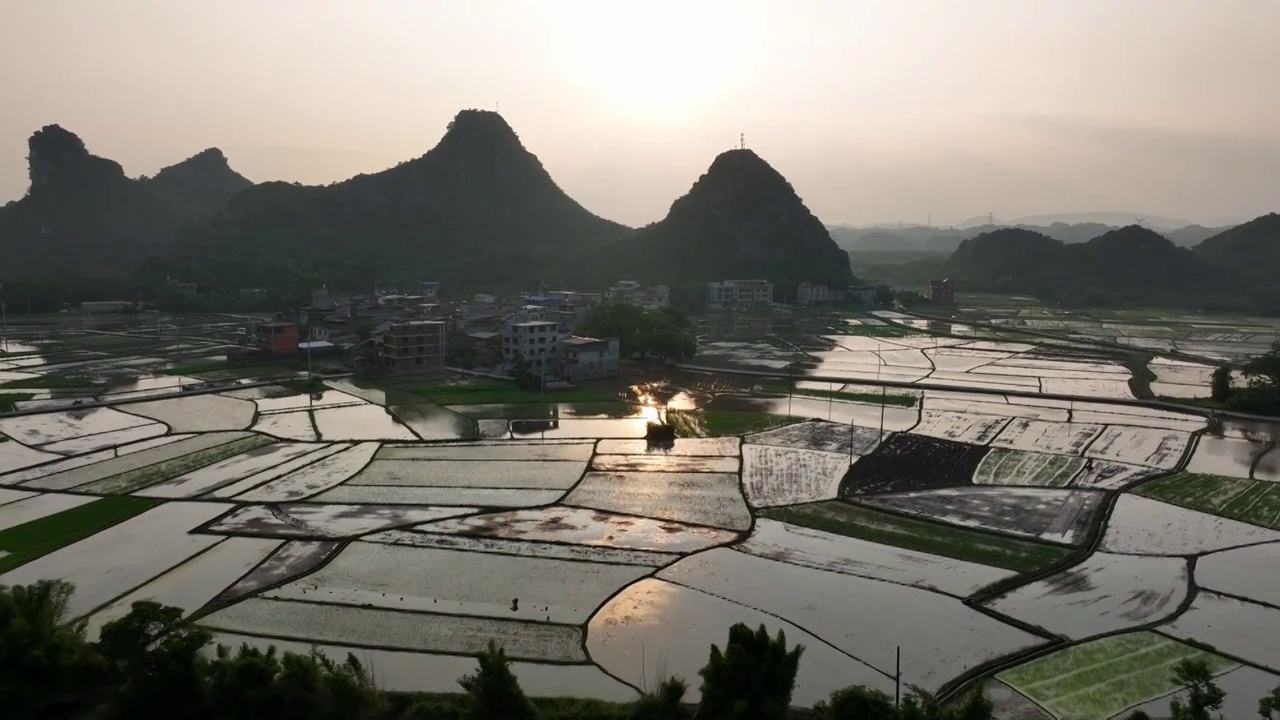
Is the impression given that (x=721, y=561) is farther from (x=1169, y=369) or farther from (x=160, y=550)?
(x=1169, y=369)

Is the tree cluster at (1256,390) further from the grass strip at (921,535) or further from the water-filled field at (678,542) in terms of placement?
the grass strip at (921,535)

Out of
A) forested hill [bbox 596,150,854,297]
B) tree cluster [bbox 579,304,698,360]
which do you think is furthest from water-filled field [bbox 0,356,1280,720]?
forested hill [bbox 596,150,854,297]

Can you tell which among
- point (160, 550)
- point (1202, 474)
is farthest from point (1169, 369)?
point (160, 550)

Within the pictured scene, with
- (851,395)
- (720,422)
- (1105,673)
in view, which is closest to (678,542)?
(1105,673)

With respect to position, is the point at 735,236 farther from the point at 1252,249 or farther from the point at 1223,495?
the point at 1223,495

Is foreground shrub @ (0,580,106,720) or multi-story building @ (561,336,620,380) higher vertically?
multi-story building @ (561,336,620,380)

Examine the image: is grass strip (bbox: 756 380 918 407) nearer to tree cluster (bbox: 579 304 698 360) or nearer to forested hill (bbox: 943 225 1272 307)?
tree cluster (bbox: 579 304 698 360)

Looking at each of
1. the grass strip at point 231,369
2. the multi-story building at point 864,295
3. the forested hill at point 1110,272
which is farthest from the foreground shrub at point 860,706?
the forested hill at point 1110,272
